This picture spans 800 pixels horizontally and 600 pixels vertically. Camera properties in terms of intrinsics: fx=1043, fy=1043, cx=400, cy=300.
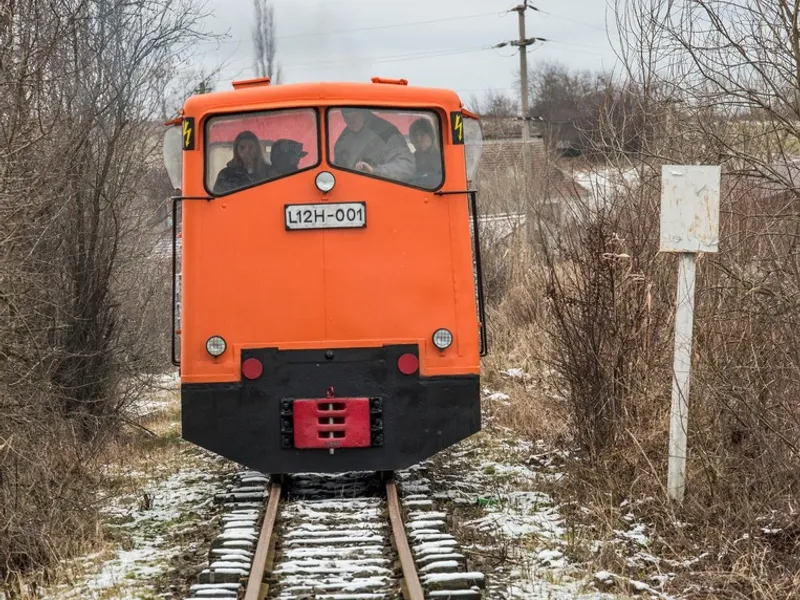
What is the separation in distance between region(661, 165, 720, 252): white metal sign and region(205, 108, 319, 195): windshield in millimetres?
2814

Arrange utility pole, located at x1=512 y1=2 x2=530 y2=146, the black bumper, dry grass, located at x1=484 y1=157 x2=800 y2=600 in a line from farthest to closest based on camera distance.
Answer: utility pole, located at x1=512 y1=2 x2=530 y2=146 < the black bumper < dry grass, located at x1=484 y1=157 x2=800 y2=600

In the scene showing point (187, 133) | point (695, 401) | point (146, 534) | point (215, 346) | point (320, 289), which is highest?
point (187, 133)

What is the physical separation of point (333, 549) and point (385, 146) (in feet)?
10.7

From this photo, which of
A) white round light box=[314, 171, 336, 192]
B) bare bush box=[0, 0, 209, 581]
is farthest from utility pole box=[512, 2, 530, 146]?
white round light box=[314, 171, 336, 192]

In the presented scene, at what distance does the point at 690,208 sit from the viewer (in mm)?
6902

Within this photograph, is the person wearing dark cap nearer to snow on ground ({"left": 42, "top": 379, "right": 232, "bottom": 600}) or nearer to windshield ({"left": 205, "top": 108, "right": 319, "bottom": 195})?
windshield ({"left": 205, "top": 108, "right": 319, "bottom": 195})

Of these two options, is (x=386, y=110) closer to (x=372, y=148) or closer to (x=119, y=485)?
(x=372, y=148)

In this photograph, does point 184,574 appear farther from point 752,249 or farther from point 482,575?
point 752,249

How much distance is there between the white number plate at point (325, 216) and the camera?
8.16 metres

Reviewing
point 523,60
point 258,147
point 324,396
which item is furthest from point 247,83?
point 523,60

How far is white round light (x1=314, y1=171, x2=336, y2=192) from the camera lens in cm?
820

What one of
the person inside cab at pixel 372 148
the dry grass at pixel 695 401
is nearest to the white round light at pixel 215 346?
the person inside cab at pixel 372 148

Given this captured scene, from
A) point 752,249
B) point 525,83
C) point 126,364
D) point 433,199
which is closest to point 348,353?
point 433,199

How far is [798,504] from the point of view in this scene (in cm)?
605
